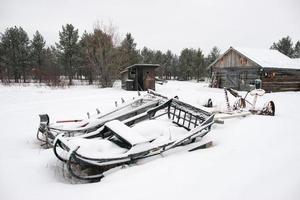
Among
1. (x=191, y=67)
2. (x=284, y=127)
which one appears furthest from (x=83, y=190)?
(x=191, y=67)

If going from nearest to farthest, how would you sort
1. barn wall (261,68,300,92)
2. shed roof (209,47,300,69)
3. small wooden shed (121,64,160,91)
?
1. barn wall (261,68,300,92)
2. shed roof (209,47,300,69)
3. small wooden shed (121,64,160,91)

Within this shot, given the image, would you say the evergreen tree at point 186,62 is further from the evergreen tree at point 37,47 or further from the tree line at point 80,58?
the evergreen tree at point 37,47

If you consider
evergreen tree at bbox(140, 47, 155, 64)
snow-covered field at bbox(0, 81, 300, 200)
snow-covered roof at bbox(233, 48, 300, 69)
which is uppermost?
evergreen tree at bbox(140, 47, 155, 64)

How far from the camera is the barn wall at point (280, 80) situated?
20.4m

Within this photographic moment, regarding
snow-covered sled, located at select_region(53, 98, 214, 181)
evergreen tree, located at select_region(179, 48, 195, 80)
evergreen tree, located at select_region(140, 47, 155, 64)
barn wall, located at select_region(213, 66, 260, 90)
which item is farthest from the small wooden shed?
evergreen tree, located at select_region(140, 47, 155, 64)

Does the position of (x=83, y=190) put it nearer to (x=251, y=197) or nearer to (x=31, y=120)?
(x=251, y=197)

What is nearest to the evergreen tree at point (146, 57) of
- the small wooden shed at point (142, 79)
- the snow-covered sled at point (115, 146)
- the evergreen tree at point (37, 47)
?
the evergreen tree at point (37, 47)

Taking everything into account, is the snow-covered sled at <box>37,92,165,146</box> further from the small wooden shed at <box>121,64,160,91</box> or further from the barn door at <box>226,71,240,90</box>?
the barn door at <box>226,71,240,90</box>

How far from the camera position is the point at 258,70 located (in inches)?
800

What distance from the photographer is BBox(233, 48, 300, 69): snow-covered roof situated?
20547 millimetres

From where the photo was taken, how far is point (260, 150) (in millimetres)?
4395

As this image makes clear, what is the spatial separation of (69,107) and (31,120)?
8.23 feet

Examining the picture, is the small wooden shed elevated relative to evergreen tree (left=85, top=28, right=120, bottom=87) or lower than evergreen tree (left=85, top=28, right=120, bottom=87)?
lower

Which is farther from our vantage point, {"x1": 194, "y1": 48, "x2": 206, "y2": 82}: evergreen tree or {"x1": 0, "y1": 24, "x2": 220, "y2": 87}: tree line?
{"x1": 194, "y1": 48, "x2": 206, "y2": 82}: evergreen tree
